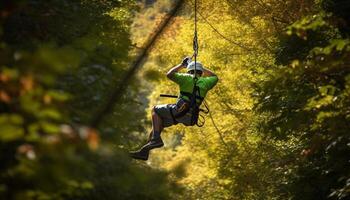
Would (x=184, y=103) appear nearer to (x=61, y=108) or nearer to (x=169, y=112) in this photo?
(x=169, y=112)

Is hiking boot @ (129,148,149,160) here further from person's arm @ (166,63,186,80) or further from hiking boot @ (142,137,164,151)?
person's arm @ (166,63,186,80)

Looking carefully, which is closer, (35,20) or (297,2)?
(35,20)

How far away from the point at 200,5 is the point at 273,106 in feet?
29.6

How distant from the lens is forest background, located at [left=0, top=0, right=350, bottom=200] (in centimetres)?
433

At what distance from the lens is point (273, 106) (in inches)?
520

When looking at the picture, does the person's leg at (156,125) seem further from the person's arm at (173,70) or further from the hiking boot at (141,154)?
the person's arm at (173,70)

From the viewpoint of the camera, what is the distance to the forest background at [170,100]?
14.2 feet

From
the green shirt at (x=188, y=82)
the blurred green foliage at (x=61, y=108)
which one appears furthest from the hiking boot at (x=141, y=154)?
the green shirt at (x=188, y=82)

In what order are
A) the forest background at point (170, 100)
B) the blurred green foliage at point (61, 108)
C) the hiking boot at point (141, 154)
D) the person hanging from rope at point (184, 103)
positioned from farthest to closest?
the person hanging from rope at point (184, 103)
the hiking boot at point (141, 154)
the forest background at point (170, 100)
the blurred green foliage at point (61, 108)

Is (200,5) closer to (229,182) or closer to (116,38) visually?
(229,182)

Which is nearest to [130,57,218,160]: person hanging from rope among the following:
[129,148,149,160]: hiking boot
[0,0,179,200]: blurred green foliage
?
[129,148,149,160]: hiking boot

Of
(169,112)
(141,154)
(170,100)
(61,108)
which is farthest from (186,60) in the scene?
(170,100)

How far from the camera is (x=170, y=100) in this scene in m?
23.2

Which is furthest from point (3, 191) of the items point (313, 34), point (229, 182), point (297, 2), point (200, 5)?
point (200, 5)
